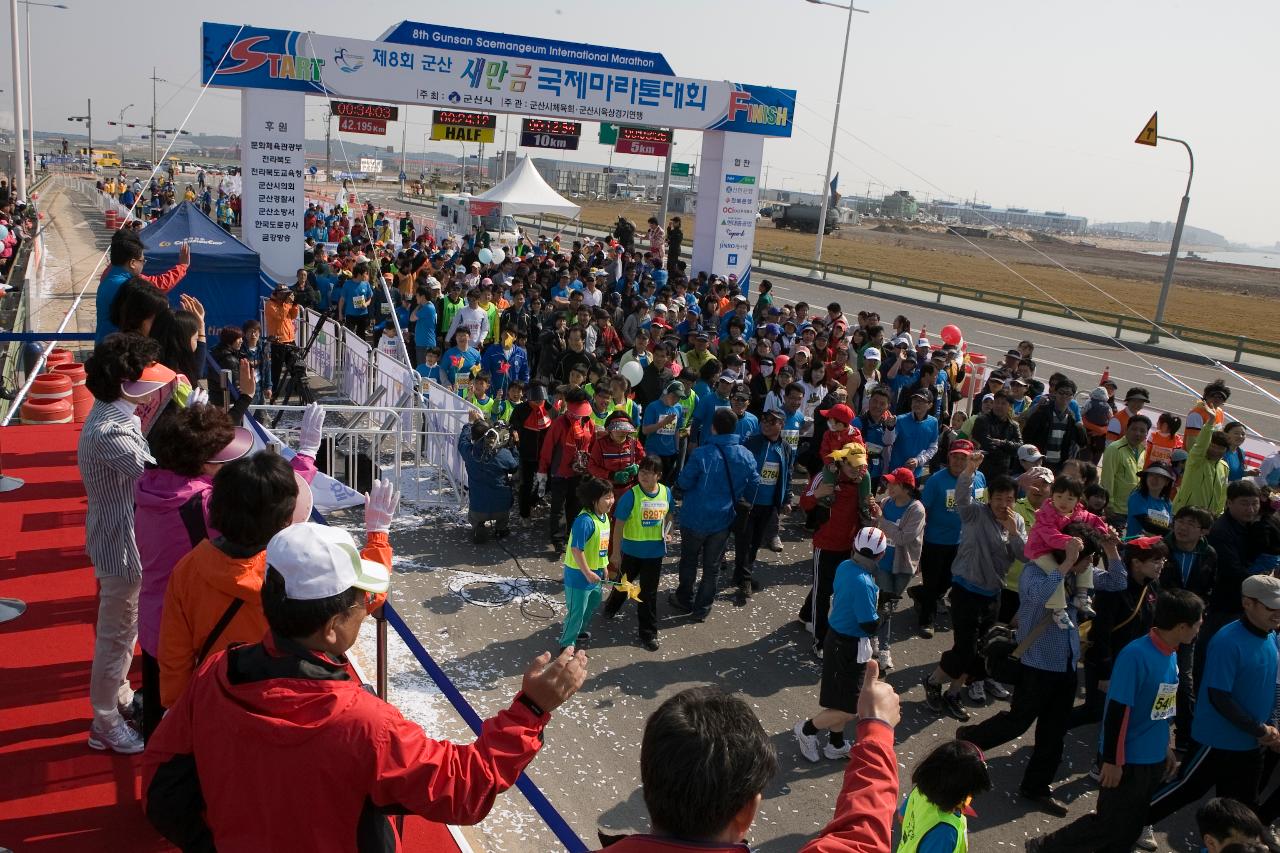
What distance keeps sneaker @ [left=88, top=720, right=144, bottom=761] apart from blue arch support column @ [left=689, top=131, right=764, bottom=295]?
18.7m

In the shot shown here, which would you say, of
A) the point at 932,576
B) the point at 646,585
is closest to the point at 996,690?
the point at 932,576

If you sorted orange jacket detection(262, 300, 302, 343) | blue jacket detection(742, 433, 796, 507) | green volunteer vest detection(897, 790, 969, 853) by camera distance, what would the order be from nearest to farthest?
green volunteer vest detection(897, 790, 969, 853) < blue jacket detection(742, 433, 796, 507) < orange jacket detection(262, 300, 302, 343)

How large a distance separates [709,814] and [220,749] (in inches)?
45.8

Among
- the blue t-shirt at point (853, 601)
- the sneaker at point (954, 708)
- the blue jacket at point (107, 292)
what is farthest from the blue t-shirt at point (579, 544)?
the blue jacket at point (107, 292)

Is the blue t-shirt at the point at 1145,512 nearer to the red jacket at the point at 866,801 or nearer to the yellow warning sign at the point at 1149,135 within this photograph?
the red jacket at the point at 866,801

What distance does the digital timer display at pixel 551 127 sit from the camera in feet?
88.5

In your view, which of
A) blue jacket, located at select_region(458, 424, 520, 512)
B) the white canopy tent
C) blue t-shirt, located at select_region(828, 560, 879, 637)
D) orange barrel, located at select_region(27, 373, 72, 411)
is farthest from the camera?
the white canopy tent

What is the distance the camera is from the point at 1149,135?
18.3 metres

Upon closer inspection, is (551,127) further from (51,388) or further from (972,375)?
(51,388)

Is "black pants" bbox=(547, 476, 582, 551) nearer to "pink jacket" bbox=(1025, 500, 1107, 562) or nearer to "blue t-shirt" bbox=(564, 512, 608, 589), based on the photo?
"blue t-shirt" bbox=(564, 512, 608, 589)

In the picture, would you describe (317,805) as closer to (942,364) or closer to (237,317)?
(942,364)

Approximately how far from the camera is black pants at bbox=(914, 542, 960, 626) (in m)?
7.89

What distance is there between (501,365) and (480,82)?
9.06 m

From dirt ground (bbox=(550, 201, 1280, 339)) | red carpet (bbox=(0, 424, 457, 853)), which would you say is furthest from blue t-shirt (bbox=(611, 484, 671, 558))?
dirt ground (bbox=(550, 201, 1280, 339))
